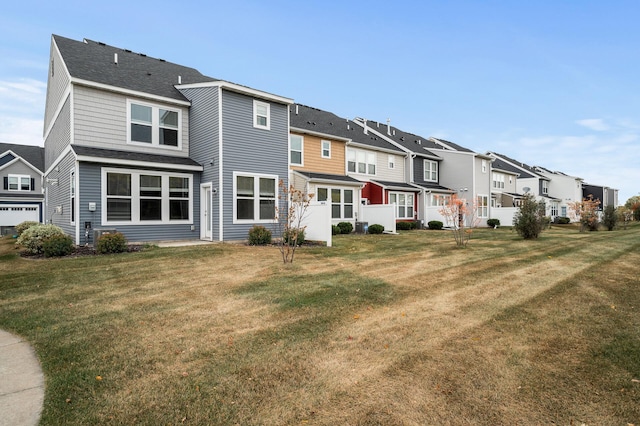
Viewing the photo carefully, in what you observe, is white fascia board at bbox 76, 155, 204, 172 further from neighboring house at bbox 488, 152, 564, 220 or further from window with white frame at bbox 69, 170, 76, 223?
neighboring house at bbox 488, 152, 564, 220

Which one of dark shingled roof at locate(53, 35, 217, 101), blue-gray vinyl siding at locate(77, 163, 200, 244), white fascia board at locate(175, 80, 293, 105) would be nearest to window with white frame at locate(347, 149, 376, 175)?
white fascia board at locate(175, 80, 293, 105)

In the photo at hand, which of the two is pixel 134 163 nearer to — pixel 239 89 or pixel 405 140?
pixel 239 89

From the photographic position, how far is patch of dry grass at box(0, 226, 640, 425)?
2.87 metres

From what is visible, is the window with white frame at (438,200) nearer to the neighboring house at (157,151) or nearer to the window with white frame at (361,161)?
the window with white frame at (361,161)

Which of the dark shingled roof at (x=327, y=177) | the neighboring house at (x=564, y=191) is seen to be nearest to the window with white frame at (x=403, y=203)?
the dark shingled roof at (x=327, y=177)

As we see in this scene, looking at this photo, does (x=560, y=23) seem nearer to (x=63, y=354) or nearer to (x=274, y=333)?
(x=274, y=333)

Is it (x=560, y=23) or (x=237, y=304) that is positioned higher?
(x=560, y=23)

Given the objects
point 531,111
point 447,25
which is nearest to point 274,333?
point 447,25

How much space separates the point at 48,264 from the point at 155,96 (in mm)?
8064

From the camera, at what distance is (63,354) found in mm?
3906

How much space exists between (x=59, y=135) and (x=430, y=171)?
2609cm

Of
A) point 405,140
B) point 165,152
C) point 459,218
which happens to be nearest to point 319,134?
point 165,152

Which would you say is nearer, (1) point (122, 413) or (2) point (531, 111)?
(1) point (122, 413)

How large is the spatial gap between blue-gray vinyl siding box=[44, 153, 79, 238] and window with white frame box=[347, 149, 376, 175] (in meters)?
15.7
